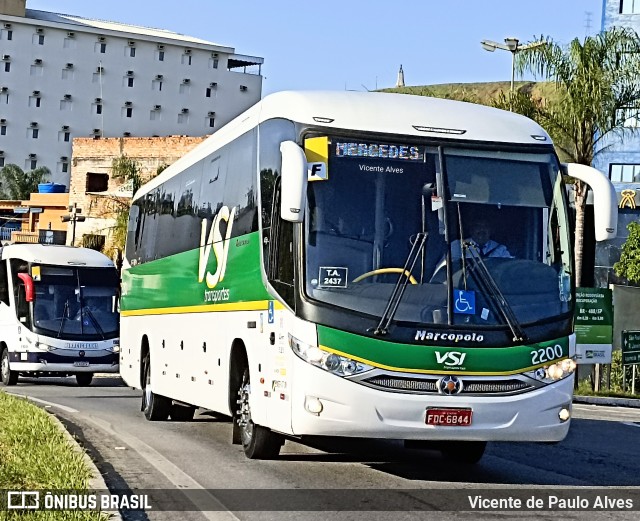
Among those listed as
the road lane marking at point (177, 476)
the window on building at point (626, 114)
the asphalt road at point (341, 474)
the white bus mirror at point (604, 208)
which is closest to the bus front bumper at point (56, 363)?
the asphalt road at point (341, 474)

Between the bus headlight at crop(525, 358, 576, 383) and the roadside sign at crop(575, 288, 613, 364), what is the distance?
20.0 meters

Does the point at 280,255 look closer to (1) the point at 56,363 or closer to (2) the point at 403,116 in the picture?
(2) the point at 403,116

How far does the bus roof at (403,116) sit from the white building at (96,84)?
408ft

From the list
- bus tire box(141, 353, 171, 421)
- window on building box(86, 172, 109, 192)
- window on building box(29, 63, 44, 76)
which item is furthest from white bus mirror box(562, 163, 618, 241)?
window on building box(29, 63, 44, 76)

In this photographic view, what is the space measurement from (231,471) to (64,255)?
867 inches

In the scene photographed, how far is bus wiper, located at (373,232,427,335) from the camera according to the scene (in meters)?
11.4

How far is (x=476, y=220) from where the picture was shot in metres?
11.9

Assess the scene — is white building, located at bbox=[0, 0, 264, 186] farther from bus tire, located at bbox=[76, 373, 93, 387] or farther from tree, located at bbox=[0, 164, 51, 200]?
bus tire, located at bbox=[76, 373, 93, 387]

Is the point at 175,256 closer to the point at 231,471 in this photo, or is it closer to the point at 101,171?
the point at 231,471

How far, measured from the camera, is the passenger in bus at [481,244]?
11719 mm

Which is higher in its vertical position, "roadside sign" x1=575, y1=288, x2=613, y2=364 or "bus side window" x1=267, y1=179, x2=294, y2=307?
"bus side window" x1=267, y1=179, x2=294, y2=307

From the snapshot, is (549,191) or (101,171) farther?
(101,171)

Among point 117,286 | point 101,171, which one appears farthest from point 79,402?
point 101,171

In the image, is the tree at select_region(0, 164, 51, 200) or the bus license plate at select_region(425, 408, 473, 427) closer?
the bus license plate at select_region(425, 408, 473, 427)
